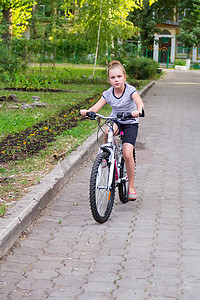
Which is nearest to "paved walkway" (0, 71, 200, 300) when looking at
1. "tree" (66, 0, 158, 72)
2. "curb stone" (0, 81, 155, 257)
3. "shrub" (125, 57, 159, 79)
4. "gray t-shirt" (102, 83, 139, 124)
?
"curb stone" (0, 81, 155, 257)

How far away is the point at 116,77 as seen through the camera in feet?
19.2

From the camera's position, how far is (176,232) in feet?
17.7

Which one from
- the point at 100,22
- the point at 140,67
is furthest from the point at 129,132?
the point at 140,67

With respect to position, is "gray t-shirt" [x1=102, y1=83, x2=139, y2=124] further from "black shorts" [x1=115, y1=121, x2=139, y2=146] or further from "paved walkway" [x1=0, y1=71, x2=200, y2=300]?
"paved walkway" [x1=0, y1=71, x2=200, y2=300]

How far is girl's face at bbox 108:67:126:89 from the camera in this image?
5836 mm

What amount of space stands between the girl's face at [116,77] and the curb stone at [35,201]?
4.57 feet

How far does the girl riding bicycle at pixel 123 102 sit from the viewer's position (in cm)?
586

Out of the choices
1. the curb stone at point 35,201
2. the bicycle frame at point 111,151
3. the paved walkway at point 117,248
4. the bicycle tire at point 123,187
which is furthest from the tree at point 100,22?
the bicycle frame at point 111,151

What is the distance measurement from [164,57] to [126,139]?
54806mm

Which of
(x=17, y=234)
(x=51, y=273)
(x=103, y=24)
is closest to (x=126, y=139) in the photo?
(x=17, y=234)

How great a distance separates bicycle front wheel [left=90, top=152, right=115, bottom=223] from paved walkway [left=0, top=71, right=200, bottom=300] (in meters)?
0.14

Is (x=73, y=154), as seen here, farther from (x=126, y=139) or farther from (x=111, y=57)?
(x=111, y=57)

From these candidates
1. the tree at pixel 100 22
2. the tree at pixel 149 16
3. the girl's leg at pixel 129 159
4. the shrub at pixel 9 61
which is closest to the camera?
the girl's leg at pixel 129 159

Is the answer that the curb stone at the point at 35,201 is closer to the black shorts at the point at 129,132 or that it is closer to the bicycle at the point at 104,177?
the bicycle at the point at 104,177
